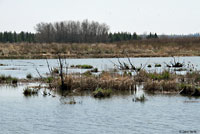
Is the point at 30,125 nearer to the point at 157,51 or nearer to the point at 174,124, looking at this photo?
the point at 174,124

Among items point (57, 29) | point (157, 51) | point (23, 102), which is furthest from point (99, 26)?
point (23, 102)

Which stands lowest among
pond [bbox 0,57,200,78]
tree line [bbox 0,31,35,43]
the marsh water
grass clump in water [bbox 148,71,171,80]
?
the marsh water

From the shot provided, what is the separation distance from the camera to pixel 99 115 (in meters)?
17.1

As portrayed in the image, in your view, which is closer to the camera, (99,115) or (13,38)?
(99,115)

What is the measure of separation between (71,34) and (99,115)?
126931mm

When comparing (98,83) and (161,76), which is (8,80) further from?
(161,76)

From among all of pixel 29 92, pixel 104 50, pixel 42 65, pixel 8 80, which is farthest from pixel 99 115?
pixel 104 50


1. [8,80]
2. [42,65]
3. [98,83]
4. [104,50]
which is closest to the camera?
[98,83]

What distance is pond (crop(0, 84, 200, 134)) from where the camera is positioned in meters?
14.8

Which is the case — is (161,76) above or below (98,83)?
above

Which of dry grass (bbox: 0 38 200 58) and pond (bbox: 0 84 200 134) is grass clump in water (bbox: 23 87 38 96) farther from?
dry grass (bbox: 0 38 200 58)

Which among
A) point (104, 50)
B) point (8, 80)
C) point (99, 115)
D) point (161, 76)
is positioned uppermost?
point (104, 50)

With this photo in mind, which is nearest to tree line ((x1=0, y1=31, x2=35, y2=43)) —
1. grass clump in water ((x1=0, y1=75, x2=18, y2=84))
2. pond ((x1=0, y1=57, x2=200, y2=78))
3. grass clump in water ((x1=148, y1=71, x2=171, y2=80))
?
pond ((x1=0, y1=57, x2=200, y2=78))

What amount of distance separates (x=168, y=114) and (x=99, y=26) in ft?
430
